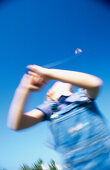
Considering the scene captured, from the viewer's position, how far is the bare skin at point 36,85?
108cm

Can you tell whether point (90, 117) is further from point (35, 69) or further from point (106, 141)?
point (35, 69)

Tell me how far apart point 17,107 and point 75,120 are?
390mm

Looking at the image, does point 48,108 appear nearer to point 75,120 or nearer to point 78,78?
point 75,120

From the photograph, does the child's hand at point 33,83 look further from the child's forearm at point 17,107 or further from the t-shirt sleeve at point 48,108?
the t-shirt sleeve at point 48,108

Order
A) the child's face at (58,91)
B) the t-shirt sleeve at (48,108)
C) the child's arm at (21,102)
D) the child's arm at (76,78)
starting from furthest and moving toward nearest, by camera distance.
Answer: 1. the child's face at (58,91)
2. the t-shirt sleeve at (48,108)
3. the child's arm at (21,102)
4. the child's arm at (76,78)

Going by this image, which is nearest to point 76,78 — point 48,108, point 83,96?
A: point 83,96

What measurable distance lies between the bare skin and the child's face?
18cm

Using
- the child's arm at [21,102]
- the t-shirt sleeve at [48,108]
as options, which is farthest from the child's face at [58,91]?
the child's arm at [21,102]

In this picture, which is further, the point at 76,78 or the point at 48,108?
the point at 48,108

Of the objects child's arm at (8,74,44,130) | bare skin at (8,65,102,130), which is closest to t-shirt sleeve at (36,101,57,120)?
bare skin at (8,65,102,130)

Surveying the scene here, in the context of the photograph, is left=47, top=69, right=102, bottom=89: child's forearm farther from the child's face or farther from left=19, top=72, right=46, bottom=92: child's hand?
the child's face

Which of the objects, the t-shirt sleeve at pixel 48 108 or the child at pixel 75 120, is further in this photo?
A: the t-shirt sleeve at pixel 48 108

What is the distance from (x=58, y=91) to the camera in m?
1.49

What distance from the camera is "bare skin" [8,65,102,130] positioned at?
3.56 feet
